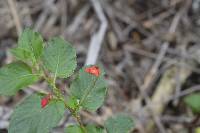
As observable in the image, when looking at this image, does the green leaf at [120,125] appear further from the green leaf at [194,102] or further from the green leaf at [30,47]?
the green leaf at [194,102]

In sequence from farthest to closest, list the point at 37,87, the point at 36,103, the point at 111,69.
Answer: the point at 111,69 → the point at 37,87 → the point at 36,103

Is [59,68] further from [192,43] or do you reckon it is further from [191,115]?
[192,43]

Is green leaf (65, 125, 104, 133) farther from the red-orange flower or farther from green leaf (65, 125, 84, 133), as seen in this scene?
the red-orange flower

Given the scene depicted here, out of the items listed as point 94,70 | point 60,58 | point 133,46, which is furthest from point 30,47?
point 133,46

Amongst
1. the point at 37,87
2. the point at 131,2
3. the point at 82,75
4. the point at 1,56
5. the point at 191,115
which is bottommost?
the point at 191,115

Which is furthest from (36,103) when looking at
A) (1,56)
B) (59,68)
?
(1,56)

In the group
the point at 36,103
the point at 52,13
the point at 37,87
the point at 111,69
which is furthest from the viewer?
the point at 52,13

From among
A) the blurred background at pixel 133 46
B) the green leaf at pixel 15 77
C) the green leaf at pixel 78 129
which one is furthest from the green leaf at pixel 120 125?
the blurred background at pixel 133 46
